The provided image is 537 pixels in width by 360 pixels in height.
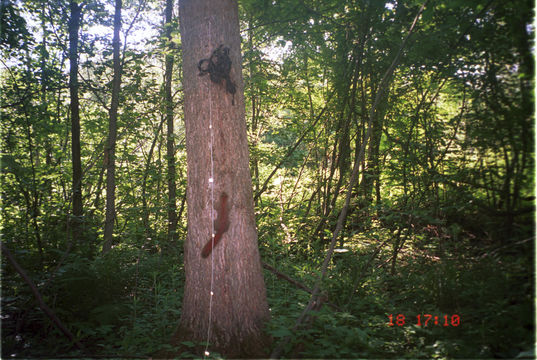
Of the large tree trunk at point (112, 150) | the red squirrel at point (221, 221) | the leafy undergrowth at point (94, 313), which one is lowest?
the leafy undergrowth at point (94, 313)

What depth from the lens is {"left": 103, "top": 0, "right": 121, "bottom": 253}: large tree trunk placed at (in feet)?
18.6

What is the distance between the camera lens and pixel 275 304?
3477 mm

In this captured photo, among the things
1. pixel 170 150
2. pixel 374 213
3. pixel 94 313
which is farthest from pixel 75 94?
pixel 374 213

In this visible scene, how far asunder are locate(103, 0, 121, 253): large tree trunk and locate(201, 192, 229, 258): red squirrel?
3.62 meters

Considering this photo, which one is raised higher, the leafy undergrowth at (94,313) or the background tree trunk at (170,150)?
the background tree trunk at (170,150)

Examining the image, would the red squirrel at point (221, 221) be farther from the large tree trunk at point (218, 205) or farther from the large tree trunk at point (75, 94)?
the large tree trunk at point (75, 94)

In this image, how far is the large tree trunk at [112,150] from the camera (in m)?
5.66

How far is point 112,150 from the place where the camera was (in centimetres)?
579

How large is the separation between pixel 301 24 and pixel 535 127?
11.3 ft

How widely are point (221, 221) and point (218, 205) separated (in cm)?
14

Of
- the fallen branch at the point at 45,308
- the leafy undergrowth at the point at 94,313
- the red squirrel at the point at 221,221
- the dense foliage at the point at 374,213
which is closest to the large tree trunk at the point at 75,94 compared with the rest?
the dense foliage at the point at 374,213

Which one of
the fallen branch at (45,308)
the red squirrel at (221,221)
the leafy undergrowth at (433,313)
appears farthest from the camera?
the fallen branch at (45,308)

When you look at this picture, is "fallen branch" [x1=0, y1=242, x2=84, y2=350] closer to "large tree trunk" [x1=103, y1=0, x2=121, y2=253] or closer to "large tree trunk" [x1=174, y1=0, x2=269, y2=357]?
"large tree trunk" [x1=174, y1=0, x2=269, y2=357]
